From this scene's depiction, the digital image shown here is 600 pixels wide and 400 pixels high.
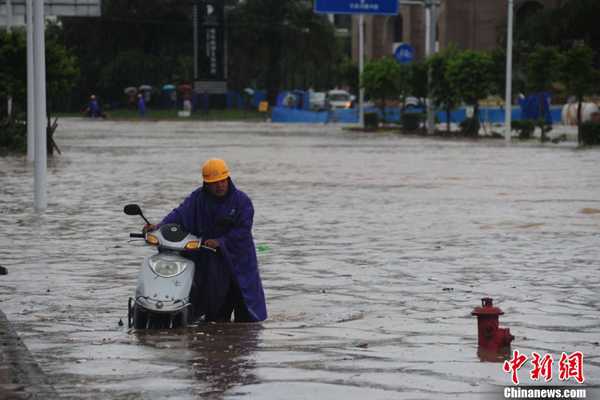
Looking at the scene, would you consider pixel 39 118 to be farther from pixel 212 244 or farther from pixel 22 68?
pixel 22 68

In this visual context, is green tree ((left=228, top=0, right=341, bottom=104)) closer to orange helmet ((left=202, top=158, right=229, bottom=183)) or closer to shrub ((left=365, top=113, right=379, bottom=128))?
shrub ((left=365, top=113, right=379, bottom=128))

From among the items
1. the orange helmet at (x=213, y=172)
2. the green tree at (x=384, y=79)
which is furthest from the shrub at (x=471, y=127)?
the orange helmet at (x=213, y=172)

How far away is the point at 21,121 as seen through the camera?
35875mm

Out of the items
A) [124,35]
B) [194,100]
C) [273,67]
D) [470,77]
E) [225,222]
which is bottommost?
[194,100]

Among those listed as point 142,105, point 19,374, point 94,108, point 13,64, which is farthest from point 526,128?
point 19,374

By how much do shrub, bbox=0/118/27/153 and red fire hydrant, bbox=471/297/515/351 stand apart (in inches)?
1076

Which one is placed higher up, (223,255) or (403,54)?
(403,54)

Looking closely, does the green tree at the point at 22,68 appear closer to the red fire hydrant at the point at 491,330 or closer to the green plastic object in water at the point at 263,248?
the green plastic object in water at the point at 263,248

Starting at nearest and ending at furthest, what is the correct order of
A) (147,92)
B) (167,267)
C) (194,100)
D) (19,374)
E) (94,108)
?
1. (19,374)
2. (167,267)
3. (94,108)
4. (194,100)
5. (147,92)

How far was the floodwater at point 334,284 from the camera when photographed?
6750mm

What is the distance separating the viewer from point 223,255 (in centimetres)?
857

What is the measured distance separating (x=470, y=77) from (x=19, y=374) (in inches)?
1628

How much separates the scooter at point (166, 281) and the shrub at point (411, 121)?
1745 inches

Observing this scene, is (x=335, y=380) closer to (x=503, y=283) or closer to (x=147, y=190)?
(x=503, y=283)
